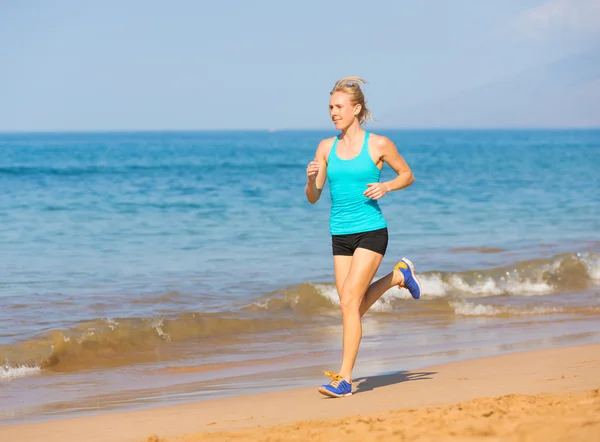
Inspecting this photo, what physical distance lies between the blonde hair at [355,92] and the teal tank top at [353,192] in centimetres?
19

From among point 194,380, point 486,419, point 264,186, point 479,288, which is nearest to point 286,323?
point 194,380

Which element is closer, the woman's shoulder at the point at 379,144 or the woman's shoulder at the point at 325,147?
the woman's shoulder at the point at 379,144

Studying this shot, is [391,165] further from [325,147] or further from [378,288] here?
[378,288]

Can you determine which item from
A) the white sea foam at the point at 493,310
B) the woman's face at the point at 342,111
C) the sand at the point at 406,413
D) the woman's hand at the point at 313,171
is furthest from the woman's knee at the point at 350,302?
the white sea foam at the point at 493,310

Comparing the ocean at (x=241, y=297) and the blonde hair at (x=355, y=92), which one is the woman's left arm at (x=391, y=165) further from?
the ocean at (x=241, y=297)

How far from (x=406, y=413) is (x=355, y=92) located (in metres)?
2.06

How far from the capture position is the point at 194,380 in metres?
6.68

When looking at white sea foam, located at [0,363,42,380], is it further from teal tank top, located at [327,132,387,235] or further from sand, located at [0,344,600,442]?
teal tank top, located at [327,132,387,235]

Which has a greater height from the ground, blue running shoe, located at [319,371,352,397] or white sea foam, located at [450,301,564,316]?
blue running shoe, located at [319,371,352,397]

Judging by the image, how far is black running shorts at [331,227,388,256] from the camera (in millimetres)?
5266

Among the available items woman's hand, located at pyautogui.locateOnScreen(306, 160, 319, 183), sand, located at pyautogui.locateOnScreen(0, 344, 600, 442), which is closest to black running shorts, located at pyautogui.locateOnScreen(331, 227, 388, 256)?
woman's hand, located at pyautogui.locateOnScreen(306, 160, 319, 183)

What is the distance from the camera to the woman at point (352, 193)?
5.23 m

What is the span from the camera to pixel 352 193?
17.2 ft

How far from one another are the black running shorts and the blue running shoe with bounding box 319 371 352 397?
82 centimetres
